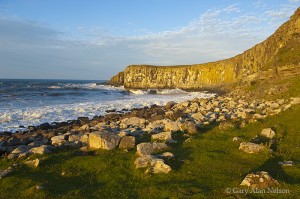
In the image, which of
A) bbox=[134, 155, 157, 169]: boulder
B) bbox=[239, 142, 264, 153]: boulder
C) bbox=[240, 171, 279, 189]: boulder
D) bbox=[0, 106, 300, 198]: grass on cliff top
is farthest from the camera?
bbox=[239, 142, 264, 153]: boulder

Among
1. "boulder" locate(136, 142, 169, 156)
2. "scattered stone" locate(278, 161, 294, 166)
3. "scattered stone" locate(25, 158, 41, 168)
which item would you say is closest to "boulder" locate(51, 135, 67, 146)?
"scattered stone" locate(25, 158, 41, 168)

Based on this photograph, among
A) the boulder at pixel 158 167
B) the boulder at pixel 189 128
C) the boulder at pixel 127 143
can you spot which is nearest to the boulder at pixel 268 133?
the boulder at pixel 189 128

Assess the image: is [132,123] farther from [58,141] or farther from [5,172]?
[5,172]

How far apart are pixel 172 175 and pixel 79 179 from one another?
3.25 m

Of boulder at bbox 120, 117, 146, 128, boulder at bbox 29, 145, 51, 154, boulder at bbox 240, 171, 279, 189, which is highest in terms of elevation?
boulder at bbox 240, 171, 279, 189

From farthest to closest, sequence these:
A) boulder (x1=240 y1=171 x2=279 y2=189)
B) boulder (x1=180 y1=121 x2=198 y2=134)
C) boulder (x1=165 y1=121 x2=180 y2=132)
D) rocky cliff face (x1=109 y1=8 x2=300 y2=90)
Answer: rocky cliff face (x1=109 y1=8 x2=300 y2=90)
boulder (x1=165 y1=121 x2=180 y2=132)
boulder (x1=180 y1=121 x2=198 y2=134)
boulder (x1=240 y1=171 x2=279 y2=189)

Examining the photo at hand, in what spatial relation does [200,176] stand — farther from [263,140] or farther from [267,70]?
[267,70]

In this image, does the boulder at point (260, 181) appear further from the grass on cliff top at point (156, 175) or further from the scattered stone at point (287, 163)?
the scattered stone at point (287, 163)

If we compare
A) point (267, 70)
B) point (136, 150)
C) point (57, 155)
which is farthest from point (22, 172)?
point (267, 70)

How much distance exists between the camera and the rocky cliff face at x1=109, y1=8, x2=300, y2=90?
33625 millimetres

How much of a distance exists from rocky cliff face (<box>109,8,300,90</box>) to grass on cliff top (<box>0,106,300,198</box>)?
2176 cm

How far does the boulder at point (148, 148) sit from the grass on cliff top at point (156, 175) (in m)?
0.38

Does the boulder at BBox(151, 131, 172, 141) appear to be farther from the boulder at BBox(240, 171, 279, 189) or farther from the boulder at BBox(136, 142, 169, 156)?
the boulder at BBox(240, 171, 279, 189)

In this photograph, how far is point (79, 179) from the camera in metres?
10.1
